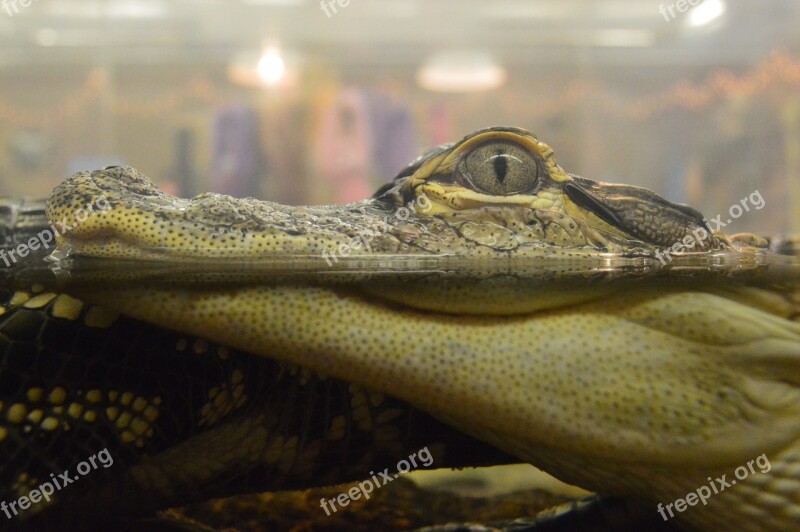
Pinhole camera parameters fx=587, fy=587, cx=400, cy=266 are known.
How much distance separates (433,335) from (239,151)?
257cm

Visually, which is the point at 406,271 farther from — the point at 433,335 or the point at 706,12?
the point at 706,12

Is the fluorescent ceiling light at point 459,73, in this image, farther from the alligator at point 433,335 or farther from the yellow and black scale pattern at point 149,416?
the yellow and black scale pattern at point 149,416

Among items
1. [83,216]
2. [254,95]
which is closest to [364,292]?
[83,216]

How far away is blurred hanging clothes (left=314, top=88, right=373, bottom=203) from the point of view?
10.4ft

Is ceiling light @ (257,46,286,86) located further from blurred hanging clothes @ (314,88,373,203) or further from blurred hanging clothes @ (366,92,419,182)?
blurred hanging clothes @ (366,92,419,182)

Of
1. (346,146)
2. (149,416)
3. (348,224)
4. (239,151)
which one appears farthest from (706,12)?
(149,416)

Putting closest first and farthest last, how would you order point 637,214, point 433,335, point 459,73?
point 433,335, point 637,214, point 459,73

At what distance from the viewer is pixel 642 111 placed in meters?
3.41

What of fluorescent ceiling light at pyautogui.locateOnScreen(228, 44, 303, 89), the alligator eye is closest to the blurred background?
fluorescent ceiling light at pyautogui.locateOnScreen(228, 44, 303, 89)

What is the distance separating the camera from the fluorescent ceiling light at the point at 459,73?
328 centimetres

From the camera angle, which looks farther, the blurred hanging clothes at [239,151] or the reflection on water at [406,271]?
the blurred hanging clothes at [239,151]

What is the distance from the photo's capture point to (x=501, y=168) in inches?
41.5

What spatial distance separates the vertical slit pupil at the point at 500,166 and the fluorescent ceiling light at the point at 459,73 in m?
2.36

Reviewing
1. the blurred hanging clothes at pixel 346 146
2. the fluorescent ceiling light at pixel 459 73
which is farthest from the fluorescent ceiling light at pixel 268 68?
the fluorescent ceiling light at pixel 459 73
